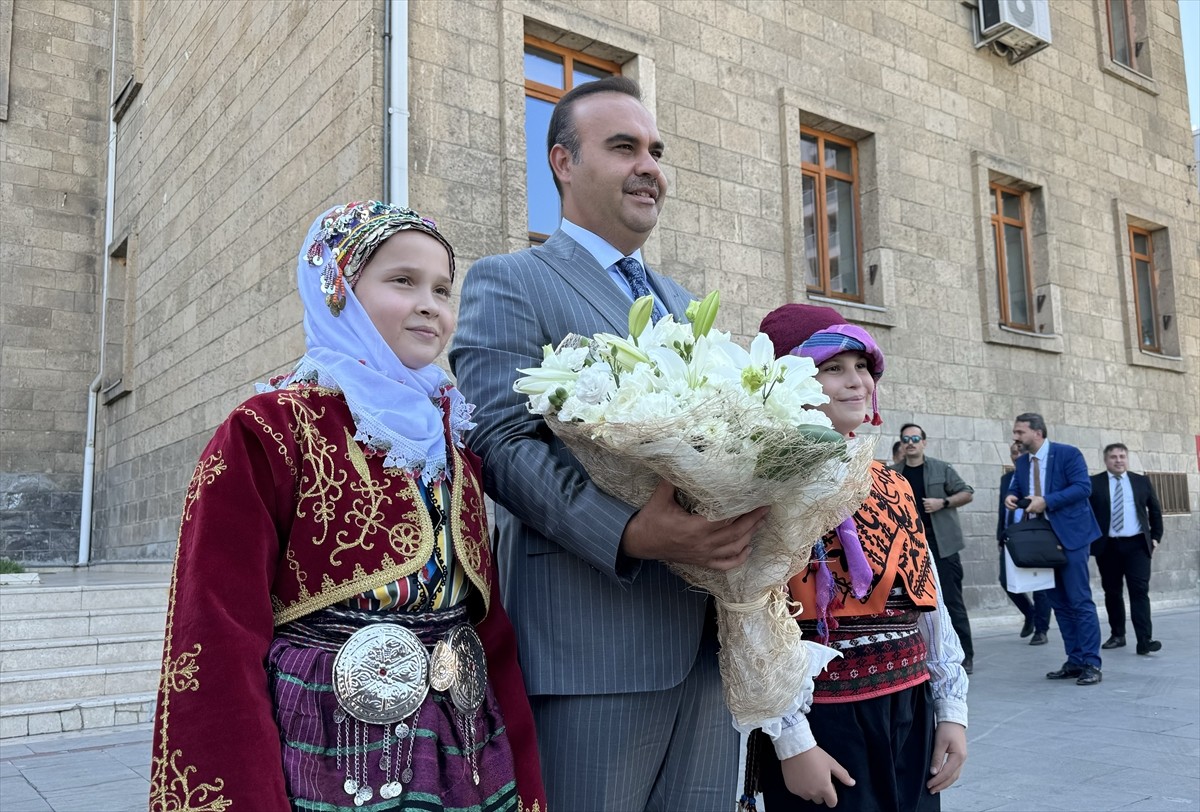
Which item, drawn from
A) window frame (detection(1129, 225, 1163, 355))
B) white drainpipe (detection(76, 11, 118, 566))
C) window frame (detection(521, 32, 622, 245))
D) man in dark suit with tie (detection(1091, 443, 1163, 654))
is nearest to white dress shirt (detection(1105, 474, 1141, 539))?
man in dark suit with tie (detection(1091, 443, 1163, 654))

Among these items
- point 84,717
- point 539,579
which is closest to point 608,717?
point 539,579

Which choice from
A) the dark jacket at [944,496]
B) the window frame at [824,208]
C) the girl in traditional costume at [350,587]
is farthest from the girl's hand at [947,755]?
the window frame at [824,208]

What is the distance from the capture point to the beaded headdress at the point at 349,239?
170cm

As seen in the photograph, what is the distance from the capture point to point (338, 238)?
1735mm

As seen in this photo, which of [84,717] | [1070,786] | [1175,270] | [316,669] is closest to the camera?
[316,669]

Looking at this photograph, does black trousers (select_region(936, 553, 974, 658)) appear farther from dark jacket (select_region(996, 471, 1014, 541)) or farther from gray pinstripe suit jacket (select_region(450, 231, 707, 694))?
gray pinstripe suit jacket (select_region(450, 231, 707, 694))

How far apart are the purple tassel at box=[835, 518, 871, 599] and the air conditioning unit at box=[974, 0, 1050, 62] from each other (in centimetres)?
1036

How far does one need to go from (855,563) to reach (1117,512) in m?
7.26

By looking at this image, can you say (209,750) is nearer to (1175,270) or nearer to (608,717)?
(608,717)

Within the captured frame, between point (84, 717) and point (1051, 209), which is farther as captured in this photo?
point (1051, 209)

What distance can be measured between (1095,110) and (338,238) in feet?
43.9

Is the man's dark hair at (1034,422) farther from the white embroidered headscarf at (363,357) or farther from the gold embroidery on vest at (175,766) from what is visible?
the gold embroidery on vest at (175,766)

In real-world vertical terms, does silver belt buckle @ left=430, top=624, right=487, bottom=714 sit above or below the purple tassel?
below

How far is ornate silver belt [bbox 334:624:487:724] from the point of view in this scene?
1.46 metres
